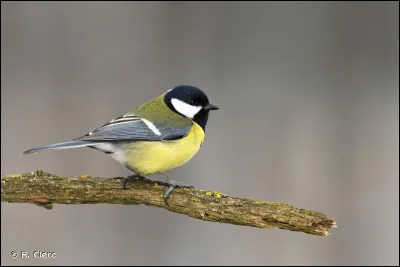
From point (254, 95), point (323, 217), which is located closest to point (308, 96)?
point (254, 95)

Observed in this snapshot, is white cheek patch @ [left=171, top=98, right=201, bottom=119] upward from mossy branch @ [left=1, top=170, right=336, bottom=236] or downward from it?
upward

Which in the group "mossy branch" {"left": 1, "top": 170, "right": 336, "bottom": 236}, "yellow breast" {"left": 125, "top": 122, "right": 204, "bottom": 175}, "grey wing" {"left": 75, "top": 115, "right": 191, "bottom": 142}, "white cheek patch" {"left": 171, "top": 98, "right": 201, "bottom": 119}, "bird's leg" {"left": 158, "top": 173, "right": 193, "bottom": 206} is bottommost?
"mossy branch" {"left": 1, "top": 170, "right": 336, "bottom": 236}

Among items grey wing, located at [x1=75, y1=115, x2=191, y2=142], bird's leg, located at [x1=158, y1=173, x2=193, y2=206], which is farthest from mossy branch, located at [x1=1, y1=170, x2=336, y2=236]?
grey wing, located at [x1=75, y1=115, x2=191, y2=142]

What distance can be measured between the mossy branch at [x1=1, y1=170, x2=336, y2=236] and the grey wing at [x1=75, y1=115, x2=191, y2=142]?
12 cm

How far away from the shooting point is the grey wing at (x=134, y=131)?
133 centimetres

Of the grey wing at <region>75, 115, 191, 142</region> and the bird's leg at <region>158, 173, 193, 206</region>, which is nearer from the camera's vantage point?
the bird's leg at <region>158, 173, 193, 206</region>

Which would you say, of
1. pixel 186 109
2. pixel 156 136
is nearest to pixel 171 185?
pixel 156 136

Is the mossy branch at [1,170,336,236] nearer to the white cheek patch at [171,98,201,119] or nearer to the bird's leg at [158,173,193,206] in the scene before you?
the bird's leg at [158,173,193,206]

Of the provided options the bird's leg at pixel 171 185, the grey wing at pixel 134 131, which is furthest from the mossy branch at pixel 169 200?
the grey wing at pixel 134 131

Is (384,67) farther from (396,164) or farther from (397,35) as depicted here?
(396,164)

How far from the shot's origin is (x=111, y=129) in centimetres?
135

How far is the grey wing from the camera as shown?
1325mm

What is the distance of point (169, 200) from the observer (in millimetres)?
1195

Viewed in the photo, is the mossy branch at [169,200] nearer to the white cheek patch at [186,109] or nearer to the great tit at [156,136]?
the great tit at [156,136]
